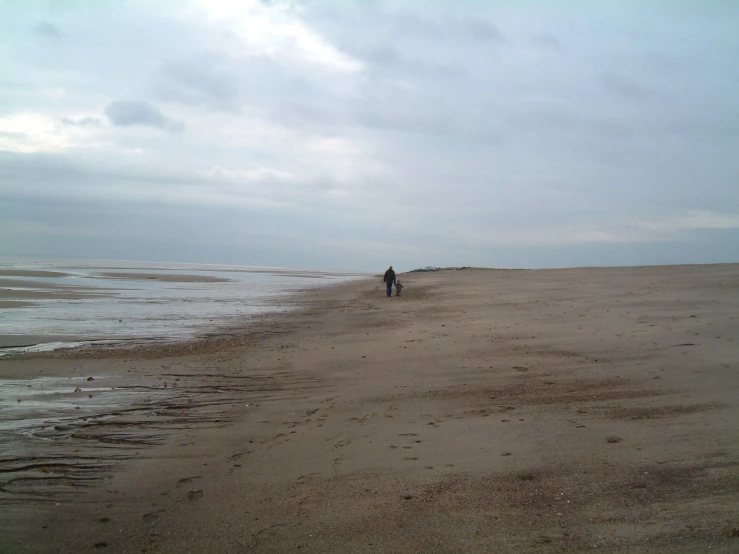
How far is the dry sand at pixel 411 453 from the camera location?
4.40 meters

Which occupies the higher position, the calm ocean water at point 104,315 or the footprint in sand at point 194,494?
the calm ocean water at point 104,315

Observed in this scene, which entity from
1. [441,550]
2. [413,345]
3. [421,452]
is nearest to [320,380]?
[413,345]

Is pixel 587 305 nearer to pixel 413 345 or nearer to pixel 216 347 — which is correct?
pixel 413 345

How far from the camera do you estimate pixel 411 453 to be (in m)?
6.07

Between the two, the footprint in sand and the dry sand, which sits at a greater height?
the dry sand

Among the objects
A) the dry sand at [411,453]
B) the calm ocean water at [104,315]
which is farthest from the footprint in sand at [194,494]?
the calm ocean water at [104,315]

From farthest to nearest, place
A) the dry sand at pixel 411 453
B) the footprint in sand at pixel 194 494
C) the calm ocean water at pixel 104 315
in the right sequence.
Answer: the calm ocean water at pixel 104 315 → the footprint in sand at pixel 194 494 → the dry sand at pixel 411 453

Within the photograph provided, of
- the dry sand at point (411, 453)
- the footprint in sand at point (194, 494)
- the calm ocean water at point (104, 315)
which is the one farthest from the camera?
the calm ocean water at point (104, 315)

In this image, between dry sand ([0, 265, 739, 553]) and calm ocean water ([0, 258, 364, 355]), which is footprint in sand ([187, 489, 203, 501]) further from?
calm ocean water ([0, 258, 364, 355])

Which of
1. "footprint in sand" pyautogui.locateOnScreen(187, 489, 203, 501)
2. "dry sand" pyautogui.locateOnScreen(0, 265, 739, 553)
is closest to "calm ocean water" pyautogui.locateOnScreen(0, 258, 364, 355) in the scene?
"dry sand" pyautogui.locateOnScreen(0, 265, 739, 553)

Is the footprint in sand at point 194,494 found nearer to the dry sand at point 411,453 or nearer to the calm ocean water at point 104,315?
the dry sand at point 411,453

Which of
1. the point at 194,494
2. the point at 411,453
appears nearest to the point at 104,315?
the point at 194,494

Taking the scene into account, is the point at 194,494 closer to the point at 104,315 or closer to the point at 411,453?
the point at 411,453

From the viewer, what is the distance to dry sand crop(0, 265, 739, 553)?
14.4 feet
